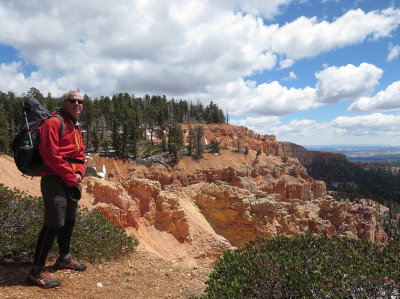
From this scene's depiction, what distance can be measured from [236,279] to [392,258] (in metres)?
3.11

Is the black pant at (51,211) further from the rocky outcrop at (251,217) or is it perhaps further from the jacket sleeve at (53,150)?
the rocky outcrop at (251,217)

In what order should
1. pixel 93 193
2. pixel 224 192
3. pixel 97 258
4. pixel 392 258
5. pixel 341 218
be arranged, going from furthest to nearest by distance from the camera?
pixel 341 218 → pixel 224 192 → pixel 93 193 → pixel 97 258 → pixel 392 258

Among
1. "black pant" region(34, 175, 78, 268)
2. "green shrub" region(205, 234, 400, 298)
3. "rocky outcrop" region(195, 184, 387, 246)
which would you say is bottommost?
"rocky outcrop" region(195, 184, 387, 246)

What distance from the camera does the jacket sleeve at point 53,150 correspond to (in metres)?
3.73

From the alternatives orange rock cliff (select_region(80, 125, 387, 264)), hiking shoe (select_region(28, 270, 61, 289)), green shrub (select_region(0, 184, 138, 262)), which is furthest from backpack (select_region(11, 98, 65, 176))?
orange rock cliff (select_region(80, 125, 387, 264))

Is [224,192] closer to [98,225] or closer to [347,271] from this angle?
[98,225]

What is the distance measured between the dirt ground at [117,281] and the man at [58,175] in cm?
23

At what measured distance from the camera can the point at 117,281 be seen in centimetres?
496

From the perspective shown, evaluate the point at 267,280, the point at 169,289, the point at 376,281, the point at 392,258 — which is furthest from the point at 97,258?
the point at 392,258

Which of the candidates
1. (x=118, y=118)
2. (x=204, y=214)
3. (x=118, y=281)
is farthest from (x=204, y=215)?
(x=118, y=118)

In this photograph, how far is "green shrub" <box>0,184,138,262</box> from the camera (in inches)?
194

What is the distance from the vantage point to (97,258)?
18.5 feet

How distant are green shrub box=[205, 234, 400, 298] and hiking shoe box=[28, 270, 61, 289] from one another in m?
2.49

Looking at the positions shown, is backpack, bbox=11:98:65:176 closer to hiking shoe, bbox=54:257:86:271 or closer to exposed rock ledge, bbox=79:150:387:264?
hiking shoe, bbox=54:257:86:271
